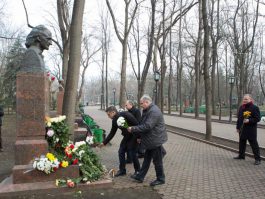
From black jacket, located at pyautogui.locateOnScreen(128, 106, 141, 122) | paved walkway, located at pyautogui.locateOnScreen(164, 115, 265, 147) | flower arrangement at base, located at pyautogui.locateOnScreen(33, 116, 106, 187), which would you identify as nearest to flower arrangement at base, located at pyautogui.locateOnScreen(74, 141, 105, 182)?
flower arrangement at base, located at pyautogui.locateOnScreen(33, 116, 106, 187)

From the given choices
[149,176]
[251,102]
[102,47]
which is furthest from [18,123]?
[102,47]

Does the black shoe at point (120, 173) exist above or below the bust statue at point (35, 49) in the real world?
below

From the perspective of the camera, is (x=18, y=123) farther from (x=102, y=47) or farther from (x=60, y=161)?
(x=102, y=47)

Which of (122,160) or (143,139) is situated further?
(122,160)

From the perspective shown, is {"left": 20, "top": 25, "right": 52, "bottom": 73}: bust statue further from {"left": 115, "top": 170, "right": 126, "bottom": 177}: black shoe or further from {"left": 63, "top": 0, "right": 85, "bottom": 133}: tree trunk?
{"left": 115, "top": 170, "right": 126, "bottom": 177}: black shoe

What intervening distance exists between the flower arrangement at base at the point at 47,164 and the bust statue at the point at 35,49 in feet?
5.85

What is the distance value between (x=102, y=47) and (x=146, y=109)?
119ft

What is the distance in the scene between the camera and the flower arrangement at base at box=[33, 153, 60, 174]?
5906 mm

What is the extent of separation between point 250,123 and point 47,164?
5.20m

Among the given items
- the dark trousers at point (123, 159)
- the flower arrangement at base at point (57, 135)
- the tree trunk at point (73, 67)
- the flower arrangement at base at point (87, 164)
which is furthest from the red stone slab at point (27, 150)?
the tree trunk at point (73, 67)

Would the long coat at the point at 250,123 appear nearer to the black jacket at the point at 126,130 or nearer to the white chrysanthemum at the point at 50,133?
the black jacket at the point at 126,130

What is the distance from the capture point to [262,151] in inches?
401

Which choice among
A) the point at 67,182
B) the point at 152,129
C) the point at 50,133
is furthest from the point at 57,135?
the point at 152,129

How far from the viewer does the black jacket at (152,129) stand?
6.14 metres
